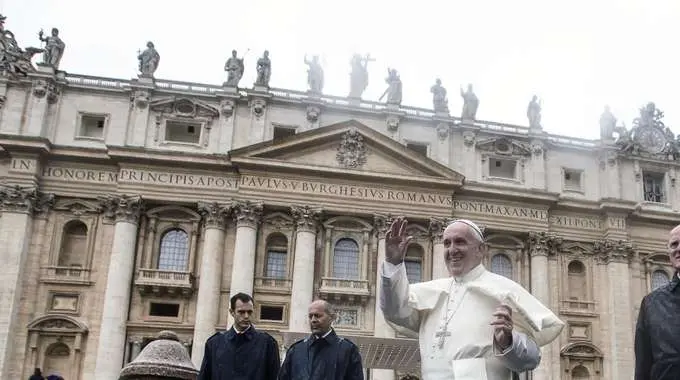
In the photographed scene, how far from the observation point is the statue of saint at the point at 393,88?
35656 millimetres

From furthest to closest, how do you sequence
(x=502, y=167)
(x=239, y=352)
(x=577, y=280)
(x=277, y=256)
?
(x=502, y=167), (x=577, y=280), (x=277, y=256), (x=239, y=352)

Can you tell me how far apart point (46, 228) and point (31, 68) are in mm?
7328

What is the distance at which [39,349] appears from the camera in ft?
98.9

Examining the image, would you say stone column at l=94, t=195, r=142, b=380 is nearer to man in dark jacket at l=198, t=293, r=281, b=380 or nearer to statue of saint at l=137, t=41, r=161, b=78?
statue of saint at l=137, t=41, r=161, b=78

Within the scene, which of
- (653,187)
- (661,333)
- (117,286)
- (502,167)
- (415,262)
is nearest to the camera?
(661,333)

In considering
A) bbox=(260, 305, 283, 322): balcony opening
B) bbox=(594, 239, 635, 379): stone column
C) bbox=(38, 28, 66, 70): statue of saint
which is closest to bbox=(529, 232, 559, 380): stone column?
bbox=(594, 239, 635, 379): stone column

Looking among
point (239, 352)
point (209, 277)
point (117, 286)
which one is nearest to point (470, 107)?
point (209, 277)

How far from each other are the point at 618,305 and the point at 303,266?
48.8ft

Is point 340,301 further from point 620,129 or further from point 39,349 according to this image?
point 620,129

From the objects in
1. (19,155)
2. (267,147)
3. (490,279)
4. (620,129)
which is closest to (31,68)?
(19,155)

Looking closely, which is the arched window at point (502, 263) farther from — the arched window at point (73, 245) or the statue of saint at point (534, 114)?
the arched window at point (73, 245)

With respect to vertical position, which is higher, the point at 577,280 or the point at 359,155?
the point at 359,155

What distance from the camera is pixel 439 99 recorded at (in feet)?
119

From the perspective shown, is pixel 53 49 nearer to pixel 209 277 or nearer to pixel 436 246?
pixel 209 277
